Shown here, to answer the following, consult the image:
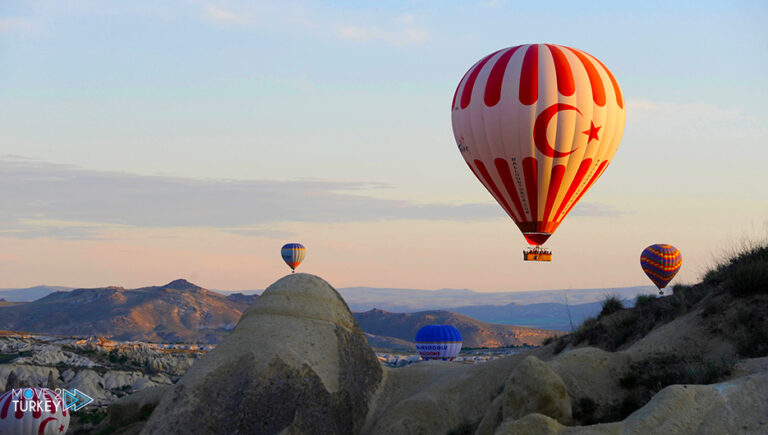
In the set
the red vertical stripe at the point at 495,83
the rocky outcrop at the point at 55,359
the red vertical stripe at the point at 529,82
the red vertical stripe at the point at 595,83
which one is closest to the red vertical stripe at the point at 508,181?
the red vertical stripe at the point at 495,83

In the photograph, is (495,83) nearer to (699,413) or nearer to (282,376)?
(282,376)

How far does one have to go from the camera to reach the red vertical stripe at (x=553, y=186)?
46406mm

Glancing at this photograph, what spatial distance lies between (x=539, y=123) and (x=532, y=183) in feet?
11.6

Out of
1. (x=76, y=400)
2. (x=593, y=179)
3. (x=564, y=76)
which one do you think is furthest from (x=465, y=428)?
(x=76, y=400)

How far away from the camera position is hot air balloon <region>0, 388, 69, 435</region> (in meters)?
43.6

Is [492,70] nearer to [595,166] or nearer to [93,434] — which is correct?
[595,166]

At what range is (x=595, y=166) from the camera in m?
47.4

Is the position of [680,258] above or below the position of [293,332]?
above

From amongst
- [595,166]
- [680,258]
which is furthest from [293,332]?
[680,258]

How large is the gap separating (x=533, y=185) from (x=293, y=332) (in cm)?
2152

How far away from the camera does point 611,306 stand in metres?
33.2

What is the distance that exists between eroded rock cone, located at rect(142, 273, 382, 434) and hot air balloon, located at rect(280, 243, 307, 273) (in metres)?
81.1

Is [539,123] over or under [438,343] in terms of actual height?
over

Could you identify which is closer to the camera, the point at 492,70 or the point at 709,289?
the point at 709,289
